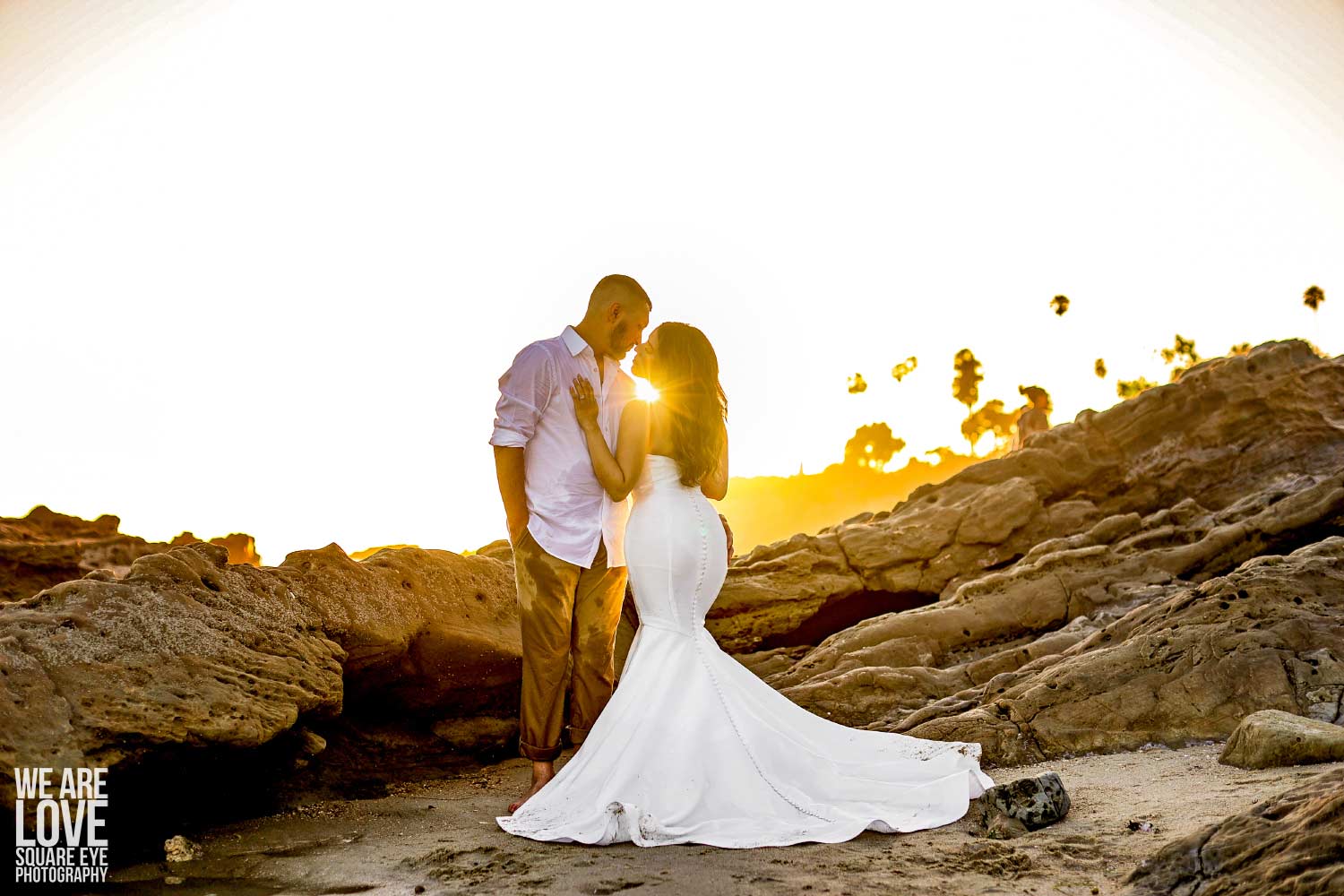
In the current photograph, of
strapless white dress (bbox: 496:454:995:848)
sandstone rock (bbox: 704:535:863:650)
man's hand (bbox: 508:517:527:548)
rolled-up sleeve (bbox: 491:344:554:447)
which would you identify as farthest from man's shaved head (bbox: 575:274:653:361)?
sandstone rock (bbox: 704:535:863:650)

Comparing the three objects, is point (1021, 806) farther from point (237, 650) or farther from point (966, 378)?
point (966, 378)

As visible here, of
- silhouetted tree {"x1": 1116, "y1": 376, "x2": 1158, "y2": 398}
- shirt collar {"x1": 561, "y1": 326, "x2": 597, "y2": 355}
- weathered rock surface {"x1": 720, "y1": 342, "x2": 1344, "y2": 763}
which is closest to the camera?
shirt collar {"x1": 561, "y1": 326, "x2": 597, "y2": 355}

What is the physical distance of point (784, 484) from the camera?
132m

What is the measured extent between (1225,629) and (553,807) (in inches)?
203

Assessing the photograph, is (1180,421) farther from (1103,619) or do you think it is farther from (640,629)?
(640,629)

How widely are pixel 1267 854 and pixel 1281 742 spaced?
2564 mm

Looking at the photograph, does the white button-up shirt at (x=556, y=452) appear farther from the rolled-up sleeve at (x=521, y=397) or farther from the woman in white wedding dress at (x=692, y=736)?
the woman in white wedding dress at (x=692, y=736)

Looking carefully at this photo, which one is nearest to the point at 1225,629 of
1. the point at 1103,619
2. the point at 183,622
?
the point at 1103,619

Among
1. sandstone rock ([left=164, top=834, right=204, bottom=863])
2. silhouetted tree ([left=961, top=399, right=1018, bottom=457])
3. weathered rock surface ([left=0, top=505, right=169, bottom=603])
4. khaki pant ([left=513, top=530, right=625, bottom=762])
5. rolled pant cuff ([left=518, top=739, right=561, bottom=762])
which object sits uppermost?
silhouetted tree ([left=961, top=399, right=1018, bottom=457])

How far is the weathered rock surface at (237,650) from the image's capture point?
15.7ft

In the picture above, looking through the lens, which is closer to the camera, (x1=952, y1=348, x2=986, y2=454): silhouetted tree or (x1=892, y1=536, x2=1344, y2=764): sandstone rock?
(x1=892, y1=536, x2=1344, y2=764): sandstone rock

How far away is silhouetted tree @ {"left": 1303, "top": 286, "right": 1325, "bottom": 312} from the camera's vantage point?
6028 centimetres

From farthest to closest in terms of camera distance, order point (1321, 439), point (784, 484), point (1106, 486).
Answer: point (784, 484), point (1106, 486), point (1321, 439)

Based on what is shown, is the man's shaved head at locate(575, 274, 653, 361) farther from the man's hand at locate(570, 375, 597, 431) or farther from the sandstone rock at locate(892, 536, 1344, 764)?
the sandstone rock at locate(892, 536, 1344, 764)
